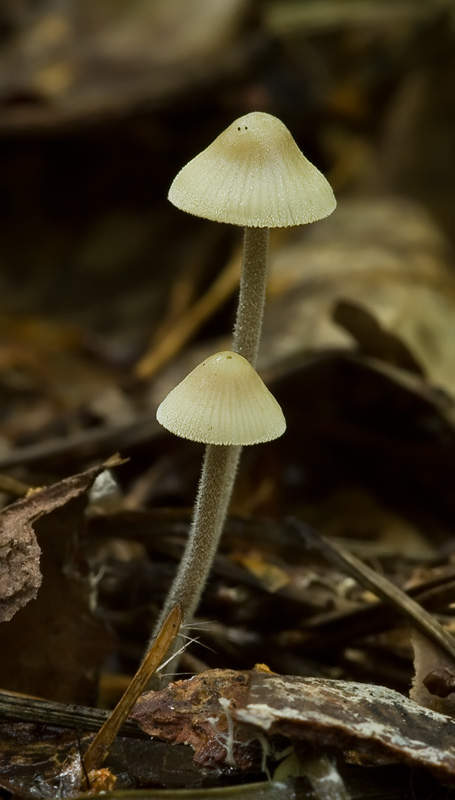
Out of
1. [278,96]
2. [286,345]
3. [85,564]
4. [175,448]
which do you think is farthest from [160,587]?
[278,96]

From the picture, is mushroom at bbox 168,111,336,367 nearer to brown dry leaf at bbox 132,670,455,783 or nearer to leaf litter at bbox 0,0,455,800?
leaf litter at bbox 0,0,455,800

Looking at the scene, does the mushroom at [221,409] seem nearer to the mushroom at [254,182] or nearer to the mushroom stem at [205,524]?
the mushroom stem at [205,524]

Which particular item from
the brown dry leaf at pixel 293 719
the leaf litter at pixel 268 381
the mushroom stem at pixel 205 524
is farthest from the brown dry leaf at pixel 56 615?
the brown dry leaf at pixel 293 719

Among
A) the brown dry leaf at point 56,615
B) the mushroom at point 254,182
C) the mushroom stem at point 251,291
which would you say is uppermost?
the mushroom at point 254,182

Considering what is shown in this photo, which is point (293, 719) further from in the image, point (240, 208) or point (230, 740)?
point (240, 208)

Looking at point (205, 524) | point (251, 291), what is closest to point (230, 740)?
point (205, 524)

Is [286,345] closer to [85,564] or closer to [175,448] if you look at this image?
[175,448]

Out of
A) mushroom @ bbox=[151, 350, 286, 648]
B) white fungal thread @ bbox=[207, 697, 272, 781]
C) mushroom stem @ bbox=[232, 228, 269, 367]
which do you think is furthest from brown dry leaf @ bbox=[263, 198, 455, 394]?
white fungal thread @ bbox=[207, 697, 272, 781]
